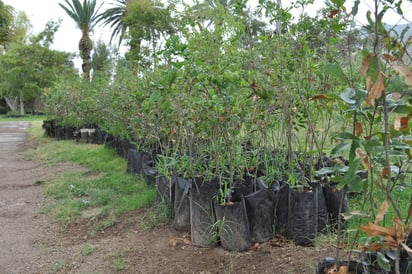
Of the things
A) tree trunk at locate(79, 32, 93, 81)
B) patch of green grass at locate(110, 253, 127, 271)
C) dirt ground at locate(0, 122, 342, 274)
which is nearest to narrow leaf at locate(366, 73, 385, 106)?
dirt ground at locate(0, 122, 342, 274)

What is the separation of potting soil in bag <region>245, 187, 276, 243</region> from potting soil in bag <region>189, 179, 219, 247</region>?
266 millimetres

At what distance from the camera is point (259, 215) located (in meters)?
2.89

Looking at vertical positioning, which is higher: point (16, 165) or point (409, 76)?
point (409, 76)

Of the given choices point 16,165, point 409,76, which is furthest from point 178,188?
point 16,165

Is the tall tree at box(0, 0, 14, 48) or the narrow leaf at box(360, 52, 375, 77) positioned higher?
the tall tree at box(0, 0, 14, 48)

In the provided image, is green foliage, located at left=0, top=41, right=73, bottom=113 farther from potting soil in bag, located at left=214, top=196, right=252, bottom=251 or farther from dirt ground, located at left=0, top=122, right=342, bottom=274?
potting soil in bag, located at left=214, top=196, right=252, bottom=251

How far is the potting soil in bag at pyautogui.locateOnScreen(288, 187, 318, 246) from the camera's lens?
2.81 metres

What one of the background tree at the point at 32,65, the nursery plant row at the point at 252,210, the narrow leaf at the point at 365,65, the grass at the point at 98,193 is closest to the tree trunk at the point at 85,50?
the background tree at the point at 32,65

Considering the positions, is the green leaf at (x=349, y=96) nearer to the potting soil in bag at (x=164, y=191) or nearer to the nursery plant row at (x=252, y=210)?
the nursery plant row at (x=252, y=210)

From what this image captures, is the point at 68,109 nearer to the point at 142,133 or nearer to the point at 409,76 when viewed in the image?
the point at 142,133

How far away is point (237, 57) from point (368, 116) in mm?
1682

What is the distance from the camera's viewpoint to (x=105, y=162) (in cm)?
669

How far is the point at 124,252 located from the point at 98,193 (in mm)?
1786

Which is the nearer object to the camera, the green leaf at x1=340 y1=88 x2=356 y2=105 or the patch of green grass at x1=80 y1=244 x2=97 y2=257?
the green leaf at x1=340 y1=88 x2=356 y2=105
